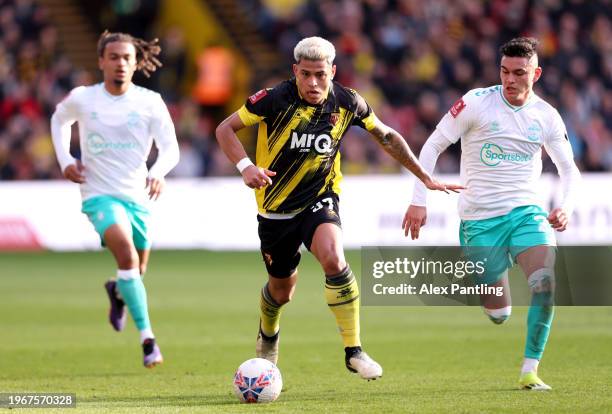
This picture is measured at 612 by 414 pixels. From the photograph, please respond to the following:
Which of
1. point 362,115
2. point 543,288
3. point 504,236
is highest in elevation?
point 362,115

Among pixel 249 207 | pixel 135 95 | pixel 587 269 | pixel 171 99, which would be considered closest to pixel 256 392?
pixel 135 95

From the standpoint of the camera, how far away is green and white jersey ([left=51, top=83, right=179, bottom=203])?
1088 centimetres

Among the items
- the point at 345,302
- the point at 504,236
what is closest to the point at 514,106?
the point at 504,236

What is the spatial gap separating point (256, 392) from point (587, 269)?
6.76 metres

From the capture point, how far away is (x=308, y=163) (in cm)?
925

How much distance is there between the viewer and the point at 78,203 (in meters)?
→ 22.1

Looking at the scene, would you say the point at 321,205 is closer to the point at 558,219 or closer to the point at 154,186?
the point at 558,219

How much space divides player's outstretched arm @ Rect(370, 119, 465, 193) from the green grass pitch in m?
1.41

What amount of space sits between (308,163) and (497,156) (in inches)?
54.3

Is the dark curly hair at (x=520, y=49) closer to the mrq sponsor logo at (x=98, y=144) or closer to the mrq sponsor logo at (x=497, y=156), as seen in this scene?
the mrq sponsor logo at (x=497, y=156)

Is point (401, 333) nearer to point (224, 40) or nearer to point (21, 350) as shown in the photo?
point (21, 350)

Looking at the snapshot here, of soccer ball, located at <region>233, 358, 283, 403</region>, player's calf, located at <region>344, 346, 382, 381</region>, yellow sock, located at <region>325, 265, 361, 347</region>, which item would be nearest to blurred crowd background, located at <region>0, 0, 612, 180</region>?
A: yellow sock, located at <region>325, 265, 361, 347</region>

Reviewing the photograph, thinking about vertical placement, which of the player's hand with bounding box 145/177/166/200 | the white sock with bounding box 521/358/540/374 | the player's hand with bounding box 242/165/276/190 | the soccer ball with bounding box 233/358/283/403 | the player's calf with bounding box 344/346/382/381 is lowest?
the soccer ball with bounding box 233/358/283/403

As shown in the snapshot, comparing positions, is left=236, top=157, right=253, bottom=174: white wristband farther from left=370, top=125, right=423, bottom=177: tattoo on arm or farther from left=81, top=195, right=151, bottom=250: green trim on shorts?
left=81, top=195, right=151, bottom=250: green trim on shorts
